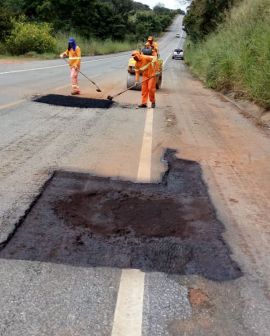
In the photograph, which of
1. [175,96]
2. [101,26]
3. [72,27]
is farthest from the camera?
[101,26]

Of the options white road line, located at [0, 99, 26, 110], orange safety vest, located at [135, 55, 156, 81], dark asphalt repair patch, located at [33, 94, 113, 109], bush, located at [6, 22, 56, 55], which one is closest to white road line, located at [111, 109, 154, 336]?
white road line, located at [0, 99, 26, 110]

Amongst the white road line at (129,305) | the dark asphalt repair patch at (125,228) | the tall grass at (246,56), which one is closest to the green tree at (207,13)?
the tall grass at (246,56)

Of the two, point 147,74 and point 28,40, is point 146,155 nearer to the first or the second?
point 147,74

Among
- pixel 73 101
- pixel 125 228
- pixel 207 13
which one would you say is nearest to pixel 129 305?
pixel 125 228

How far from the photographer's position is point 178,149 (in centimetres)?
774

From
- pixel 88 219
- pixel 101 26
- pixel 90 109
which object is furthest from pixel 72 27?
pixel 88 219

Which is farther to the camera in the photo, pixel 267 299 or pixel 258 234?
pixel 258 234

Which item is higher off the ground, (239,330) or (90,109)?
(239,330)

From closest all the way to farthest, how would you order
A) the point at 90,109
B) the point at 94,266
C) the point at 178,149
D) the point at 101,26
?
1. the point at 94,266
2. the point at 178,149
3. the point at 90,109
4. the point at 101,26

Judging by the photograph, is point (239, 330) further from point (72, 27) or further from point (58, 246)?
point (72, 27)

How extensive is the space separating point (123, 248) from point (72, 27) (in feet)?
Answer: 207

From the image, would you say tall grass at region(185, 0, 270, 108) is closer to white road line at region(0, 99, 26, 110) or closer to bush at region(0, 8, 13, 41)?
white road line at region(0, 99, 26, 110)

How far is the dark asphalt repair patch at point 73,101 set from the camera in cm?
1165

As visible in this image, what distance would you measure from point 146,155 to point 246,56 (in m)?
8.91
